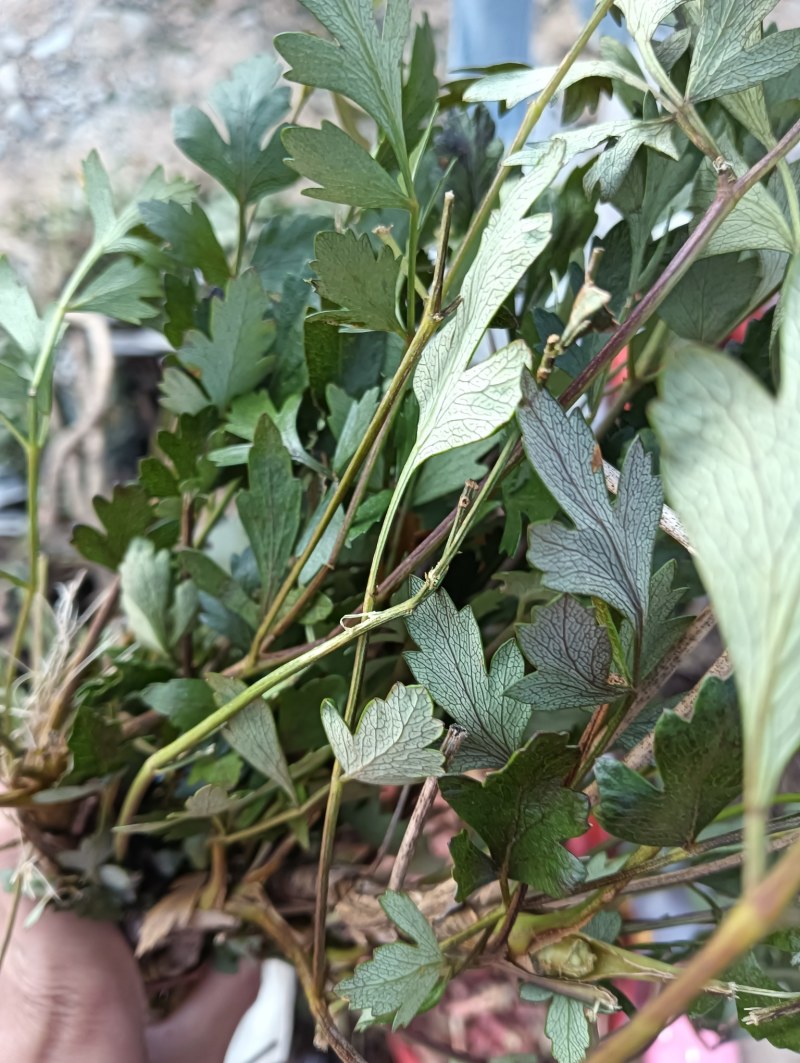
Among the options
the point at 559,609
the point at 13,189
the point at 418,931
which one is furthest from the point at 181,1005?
the point at 13,189

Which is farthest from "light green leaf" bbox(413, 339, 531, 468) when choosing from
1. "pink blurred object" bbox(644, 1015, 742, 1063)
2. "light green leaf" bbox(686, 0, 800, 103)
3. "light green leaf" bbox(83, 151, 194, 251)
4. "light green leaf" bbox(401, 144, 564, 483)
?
"pink blurred object" bbox(644, 1015, 742, 1063)

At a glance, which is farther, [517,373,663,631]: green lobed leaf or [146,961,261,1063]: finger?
[146,961,261,1063]: finger

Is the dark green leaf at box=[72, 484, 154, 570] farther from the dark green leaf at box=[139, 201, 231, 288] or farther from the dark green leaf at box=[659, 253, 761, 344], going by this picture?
the dark green leaf at box=[659, 253, 761, 344]

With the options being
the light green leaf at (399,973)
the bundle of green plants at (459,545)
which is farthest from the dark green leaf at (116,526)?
the light green leaf at (399,973)

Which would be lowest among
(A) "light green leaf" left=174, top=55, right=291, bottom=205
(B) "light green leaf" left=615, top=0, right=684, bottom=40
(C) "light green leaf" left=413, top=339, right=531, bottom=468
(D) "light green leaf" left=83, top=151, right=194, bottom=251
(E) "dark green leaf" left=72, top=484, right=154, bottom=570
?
(E) "dark green leaf" left=72, top=484, right=154, bottom=570

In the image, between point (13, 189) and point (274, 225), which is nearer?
point (274, 225)

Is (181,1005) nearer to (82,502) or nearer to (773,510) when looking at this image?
(82,502)
